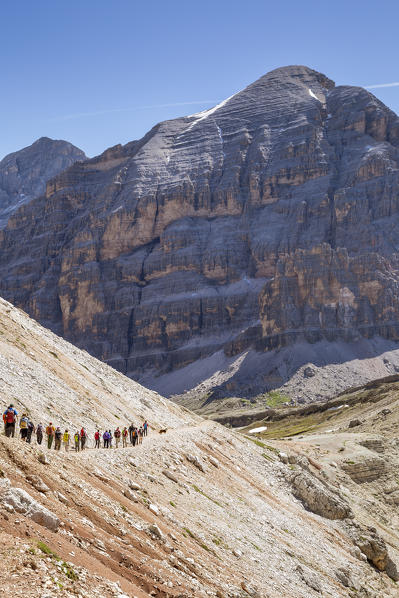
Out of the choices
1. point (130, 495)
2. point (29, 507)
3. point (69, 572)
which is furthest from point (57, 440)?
point (69, 572)

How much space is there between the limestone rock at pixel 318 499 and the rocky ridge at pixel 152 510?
0.11 meters

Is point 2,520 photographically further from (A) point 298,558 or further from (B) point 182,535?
(A) point 298,558

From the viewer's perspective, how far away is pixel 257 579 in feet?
117

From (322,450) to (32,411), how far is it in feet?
160

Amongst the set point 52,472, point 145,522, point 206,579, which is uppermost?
point 52,472

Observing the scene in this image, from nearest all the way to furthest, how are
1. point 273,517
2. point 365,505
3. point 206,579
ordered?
point 206,579, point 273,517, point 365,505

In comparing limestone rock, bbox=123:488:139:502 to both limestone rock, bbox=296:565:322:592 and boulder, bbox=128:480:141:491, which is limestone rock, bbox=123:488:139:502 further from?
limestone rock, bbox=296:565:322:592

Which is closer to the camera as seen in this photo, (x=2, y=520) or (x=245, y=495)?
(x=2, y=520)

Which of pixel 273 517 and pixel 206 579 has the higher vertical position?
pixel 206 579

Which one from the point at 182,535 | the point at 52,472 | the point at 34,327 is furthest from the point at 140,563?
the point at 34,327

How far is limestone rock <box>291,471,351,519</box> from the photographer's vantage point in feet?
196

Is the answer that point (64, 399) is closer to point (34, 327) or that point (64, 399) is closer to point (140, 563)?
point (34, 327)

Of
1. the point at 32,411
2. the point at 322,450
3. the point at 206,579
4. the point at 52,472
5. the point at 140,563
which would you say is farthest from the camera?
the point at 322,450

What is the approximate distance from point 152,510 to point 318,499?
29.3 meters
